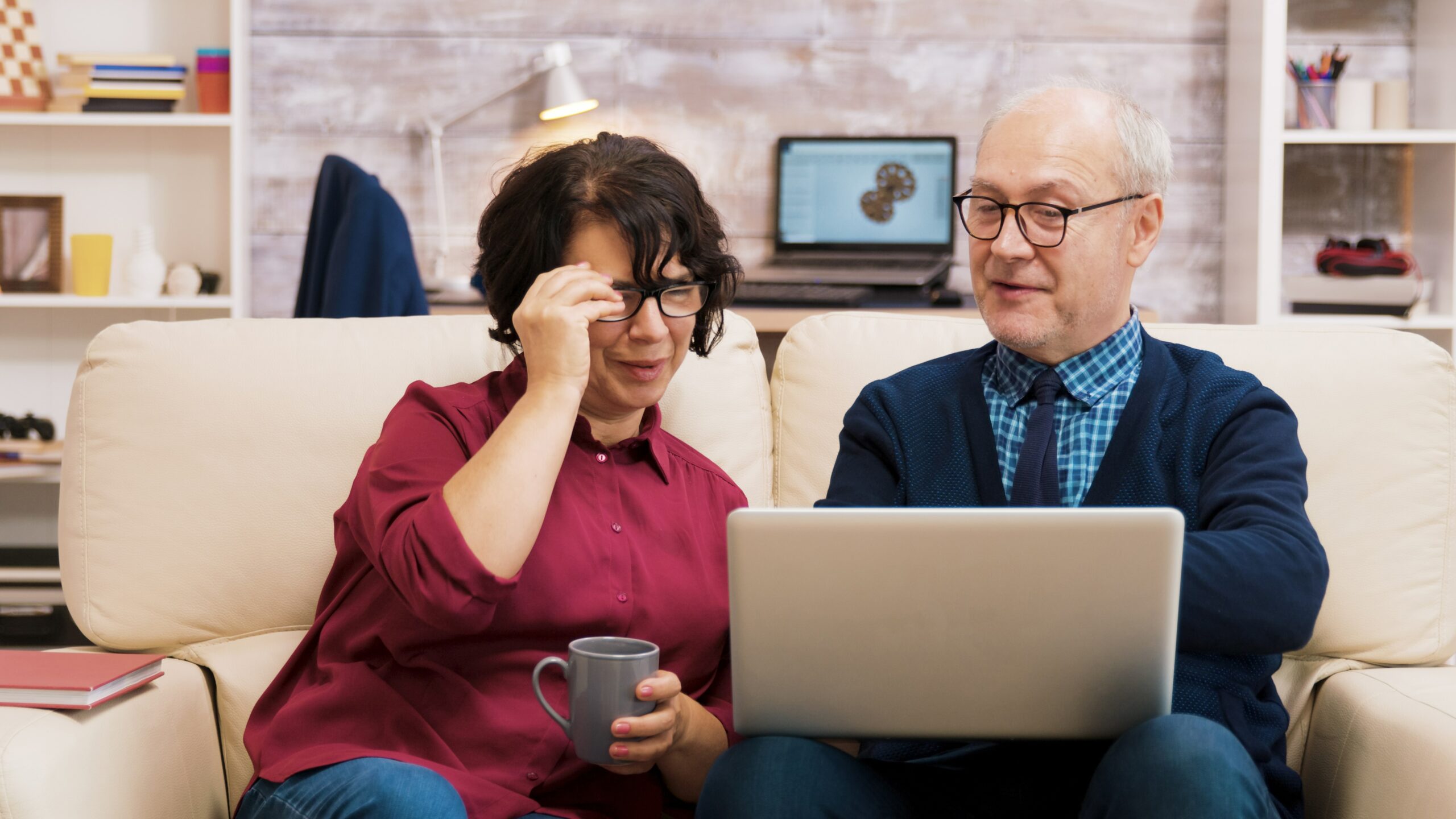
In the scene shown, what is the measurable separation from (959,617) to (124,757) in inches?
32.0

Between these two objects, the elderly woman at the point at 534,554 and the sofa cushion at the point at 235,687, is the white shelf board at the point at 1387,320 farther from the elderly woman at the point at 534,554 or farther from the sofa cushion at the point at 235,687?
the sofa cushion at the point at 235,687

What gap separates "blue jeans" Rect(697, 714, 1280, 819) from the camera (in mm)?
957

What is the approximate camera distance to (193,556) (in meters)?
1.46

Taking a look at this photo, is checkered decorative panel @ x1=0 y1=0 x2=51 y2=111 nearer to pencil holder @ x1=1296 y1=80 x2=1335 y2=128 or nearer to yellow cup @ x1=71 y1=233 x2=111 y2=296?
yellow cup @ x1=71 y1=233 x2=111 y2=296

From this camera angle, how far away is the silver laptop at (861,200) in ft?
10.8

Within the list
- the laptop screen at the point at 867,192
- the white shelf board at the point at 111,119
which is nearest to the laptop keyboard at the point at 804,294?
the laptop screen at the point at 867,192

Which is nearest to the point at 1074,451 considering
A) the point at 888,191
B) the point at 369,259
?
the point at 369,259

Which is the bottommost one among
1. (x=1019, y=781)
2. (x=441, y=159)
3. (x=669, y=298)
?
(x=1019, y=781)

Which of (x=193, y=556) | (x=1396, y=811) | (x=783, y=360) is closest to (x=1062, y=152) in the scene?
(x=783, y=360)

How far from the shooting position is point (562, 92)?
124 inches

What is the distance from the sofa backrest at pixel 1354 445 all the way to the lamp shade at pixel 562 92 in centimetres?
173

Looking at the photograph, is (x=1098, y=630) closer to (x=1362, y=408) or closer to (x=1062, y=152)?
(x=1062, y=152)

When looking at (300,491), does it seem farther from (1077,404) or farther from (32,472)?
(32,472)

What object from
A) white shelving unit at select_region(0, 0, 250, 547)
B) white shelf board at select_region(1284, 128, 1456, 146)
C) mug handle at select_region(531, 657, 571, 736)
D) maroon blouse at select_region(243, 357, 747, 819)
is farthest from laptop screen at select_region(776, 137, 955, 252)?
mug handle at select_region(531, 657, 571, 736)
